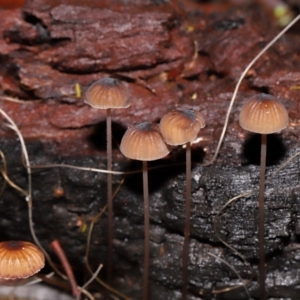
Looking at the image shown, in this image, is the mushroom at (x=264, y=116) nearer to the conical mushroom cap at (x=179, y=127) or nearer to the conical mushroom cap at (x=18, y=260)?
the conical mushroom cap at (x=179, y=127)

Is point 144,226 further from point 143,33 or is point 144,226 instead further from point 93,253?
point 143,33

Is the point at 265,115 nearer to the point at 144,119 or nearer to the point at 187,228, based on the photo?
the point at 187,228

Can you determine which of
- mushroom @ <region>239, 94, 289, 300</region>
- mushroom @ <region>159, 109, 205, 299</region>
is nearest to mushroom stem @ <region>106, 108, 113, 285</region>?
mushroom @ <region>159, 109, 205, 299</region>

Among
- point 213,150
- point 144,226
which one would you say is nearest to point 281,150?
point 213,150

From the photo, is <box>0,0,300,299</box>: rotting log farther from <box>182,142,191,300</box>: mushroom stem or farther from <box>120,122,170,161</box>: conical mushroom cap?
<box>120,122,170,161</box>: conical mushroom cap

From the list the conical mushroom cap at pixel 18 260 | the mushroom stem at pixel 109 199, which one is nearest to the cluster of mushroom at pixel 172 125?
the mushroom stem at pixel 109 199

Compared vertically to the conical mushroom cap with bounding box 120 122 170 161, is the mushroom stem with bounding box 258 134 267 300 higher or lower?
lower
